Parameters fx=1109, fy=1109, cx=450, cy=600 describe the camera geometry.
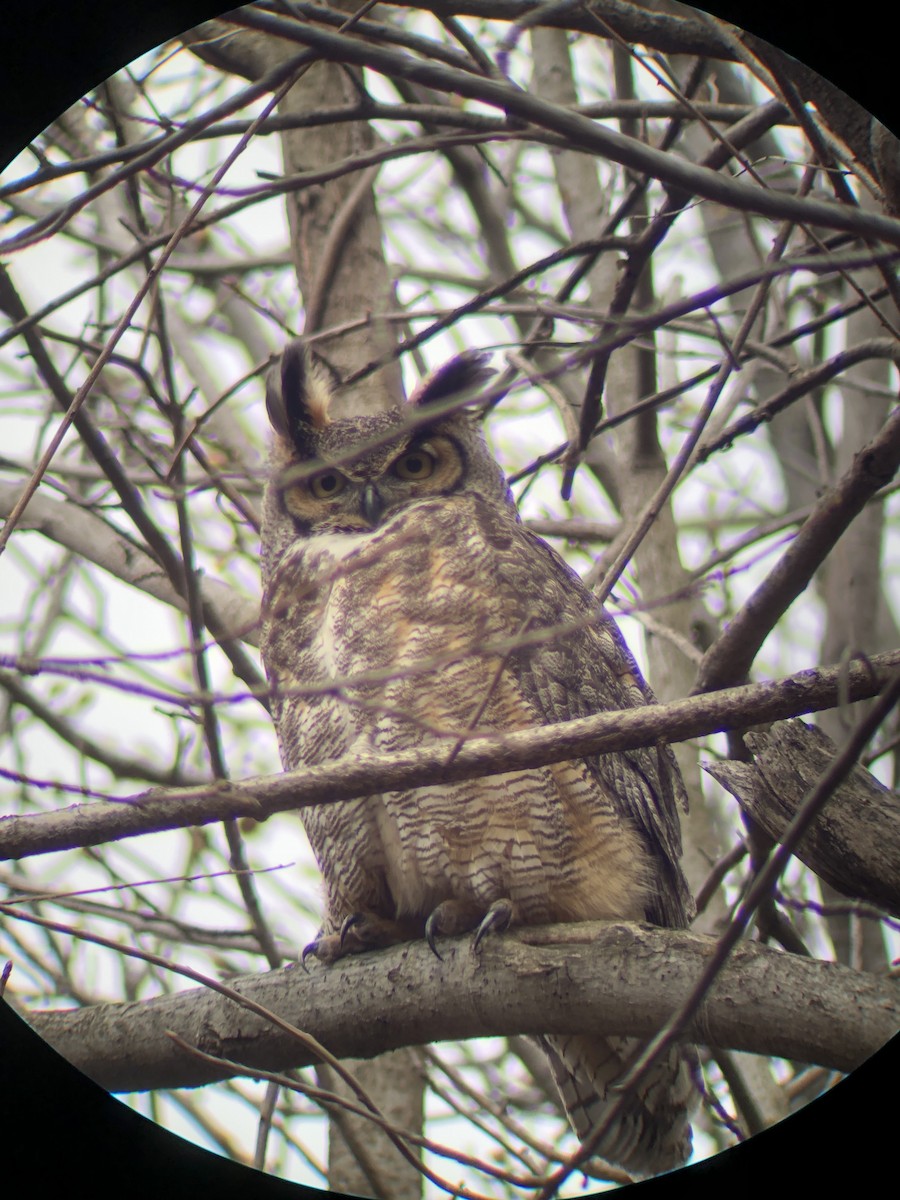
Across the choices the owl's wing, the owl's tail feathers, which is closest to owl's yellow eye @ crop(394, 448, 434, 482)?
the owl's wing

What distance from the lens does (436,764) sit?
52.1 inches

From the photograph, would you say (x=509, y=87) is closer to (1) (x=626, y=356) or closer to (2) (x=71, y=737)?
(2) (x=71, y=737)

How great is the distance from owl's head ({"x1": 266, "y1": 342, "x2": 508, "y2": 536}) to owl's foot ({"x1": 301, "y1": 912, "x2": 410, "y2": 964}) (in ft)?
3.09

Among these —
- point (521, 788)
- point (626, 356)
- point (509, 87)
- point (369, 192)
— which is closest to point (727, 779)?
A: point (521, 788)

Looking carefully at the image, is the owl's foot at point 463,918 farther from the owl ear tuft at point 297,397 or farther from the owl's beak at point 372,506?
the owl ear tuft at point 297,397

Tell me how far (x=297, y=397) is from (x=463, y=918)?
139 cm

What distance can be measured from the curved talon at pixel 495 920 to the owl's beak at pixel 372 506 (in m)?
0.99

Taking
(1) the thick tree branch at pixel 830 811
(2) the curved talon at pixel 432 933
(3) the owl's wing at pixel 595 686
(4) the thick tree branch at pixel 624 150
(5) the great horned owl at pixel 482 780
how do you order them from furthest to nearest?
(3) the owl's wing at pixel 595 686 → (5) the great horned owl at pixel 482 780 → (2) the curved talon at pixel 432 933 → (1) the thick tree branch at pixel 830 811 → (4) the thick tree branch at pixel 624 150

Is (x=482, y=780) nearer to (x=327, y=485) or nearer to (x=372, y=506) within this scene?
(x=372, y=506)

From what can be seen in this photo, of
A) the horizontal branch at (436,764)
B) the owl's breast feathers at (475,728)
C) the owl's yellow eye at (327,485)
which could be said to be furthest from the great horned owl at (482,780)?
the horizontal branch at (436,764)

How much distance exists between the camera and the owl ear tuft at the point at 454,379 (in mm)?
2836

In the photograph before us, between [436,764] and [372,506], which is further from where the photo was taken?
[372,506]

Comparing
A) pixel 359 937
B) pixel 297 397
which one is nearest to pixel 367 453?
pixel 297 397

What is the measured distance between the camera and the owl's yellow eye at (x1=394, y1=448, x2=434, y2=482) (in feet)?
9.14
